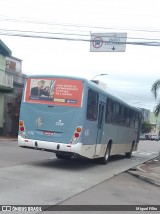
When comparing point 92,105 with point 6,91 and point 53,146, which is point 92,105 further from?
point 6,91

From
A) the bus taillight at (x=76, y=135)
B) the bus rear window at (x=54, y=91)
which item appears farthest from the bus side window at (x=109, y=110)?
the bus taillight at (x=76, y=135)

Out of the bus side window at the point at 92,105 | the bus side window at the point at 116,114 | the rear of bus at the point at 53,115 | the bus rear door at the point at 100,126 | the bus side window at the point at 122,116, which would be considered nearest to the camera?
the rear of bus at the point at 53,115

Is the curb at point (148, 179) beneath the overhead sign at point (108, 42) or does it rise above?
beneath

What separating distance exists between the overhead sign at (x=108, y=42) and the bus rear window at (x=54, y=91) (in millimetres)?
4533

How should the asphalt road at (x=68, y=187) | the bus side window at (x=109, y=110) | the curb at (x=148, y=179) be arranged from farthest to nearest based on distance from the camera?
the bus side window at (x=109, y=110) → the curb at (x=148, y=179) → the asphalt road at (x=68, y=187)

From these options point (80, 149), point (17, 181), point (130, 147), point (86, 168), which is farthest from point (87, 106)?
point (130, 147)

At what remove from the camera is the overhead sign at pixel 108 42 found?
754 inches

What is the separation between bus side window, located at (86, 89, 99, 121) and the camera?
50.5ft

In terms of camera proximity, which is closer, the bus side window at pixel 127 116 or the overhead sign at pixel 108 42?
the overhead sign at pixel 108 42

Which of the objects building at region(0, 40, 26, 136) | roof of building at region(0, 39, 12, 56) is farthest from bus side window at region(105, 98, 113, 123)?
roof of building at region(0, 39, 12, 56)

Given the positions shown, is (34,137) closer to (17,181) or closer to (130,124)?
(17,181)

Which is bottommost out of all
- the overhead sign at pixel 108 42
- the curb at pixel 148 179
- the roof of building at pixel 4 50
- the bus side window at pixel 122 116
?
the curb at pixel 148 179

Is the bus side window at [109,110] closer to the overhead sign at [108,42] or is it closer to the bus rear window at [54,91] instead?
the overhead sign at [108,42]

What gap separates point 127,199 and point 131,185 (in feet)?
9.15
